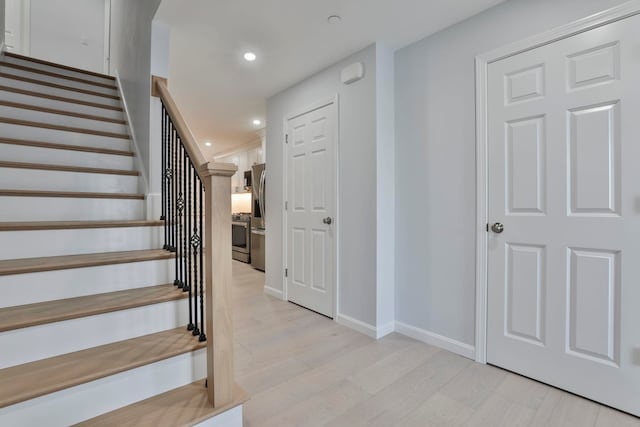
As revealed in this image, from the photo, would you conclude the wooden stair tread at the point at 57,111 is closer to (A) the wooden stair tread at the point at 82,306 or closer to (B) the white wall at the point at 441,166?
(A) the wooden stair tread at the point at 82,306

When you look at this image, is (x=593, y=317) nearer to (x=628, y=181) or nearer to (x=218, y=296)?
(x=628, y=181)

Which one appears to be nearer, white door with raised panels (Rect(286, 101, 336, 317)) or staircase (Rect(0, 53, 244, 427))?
staircase (Rect(0, 53, 244, 427))

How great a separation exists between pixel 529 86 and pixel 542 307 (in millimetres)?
1369

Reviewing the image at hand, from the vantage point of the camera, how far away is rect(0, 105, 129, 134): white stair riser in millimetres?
2363

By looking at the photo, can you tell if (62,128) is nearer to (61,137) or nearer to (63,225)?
(61,137)

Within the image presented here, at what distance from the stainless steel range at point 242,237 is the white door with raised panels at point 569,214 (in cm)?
438

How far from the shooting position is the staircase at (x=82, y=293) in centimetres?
119

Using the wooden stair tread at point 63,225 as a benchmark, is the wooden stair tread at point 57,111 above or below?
above

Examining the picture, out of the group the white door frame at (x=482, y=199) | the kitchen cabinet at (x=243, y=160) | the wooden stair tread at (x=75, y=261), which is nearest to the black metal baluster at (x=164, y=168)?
the wooden stair tread at (x=75, y=261)

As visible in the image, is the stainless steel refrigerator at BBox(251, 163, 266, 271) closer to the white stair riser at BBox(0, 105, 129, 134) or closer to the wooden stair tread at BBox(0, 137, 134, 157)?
the white stair riser at BBox(0, 105, 129, 134)

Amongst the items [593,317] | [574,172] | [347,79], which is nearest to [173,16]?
[347,79]

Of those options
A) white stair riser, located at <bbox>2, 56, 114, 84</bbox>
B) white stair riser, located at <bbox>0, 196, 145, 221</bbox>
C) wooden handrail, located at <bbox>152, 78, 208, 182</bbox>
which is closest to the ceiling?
wooden handrail, located at <bbox>152, 78, 208, 182</bbox>

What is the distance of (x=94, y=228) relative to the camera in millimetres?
1821

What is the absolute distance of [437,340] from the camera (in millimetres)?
2307
